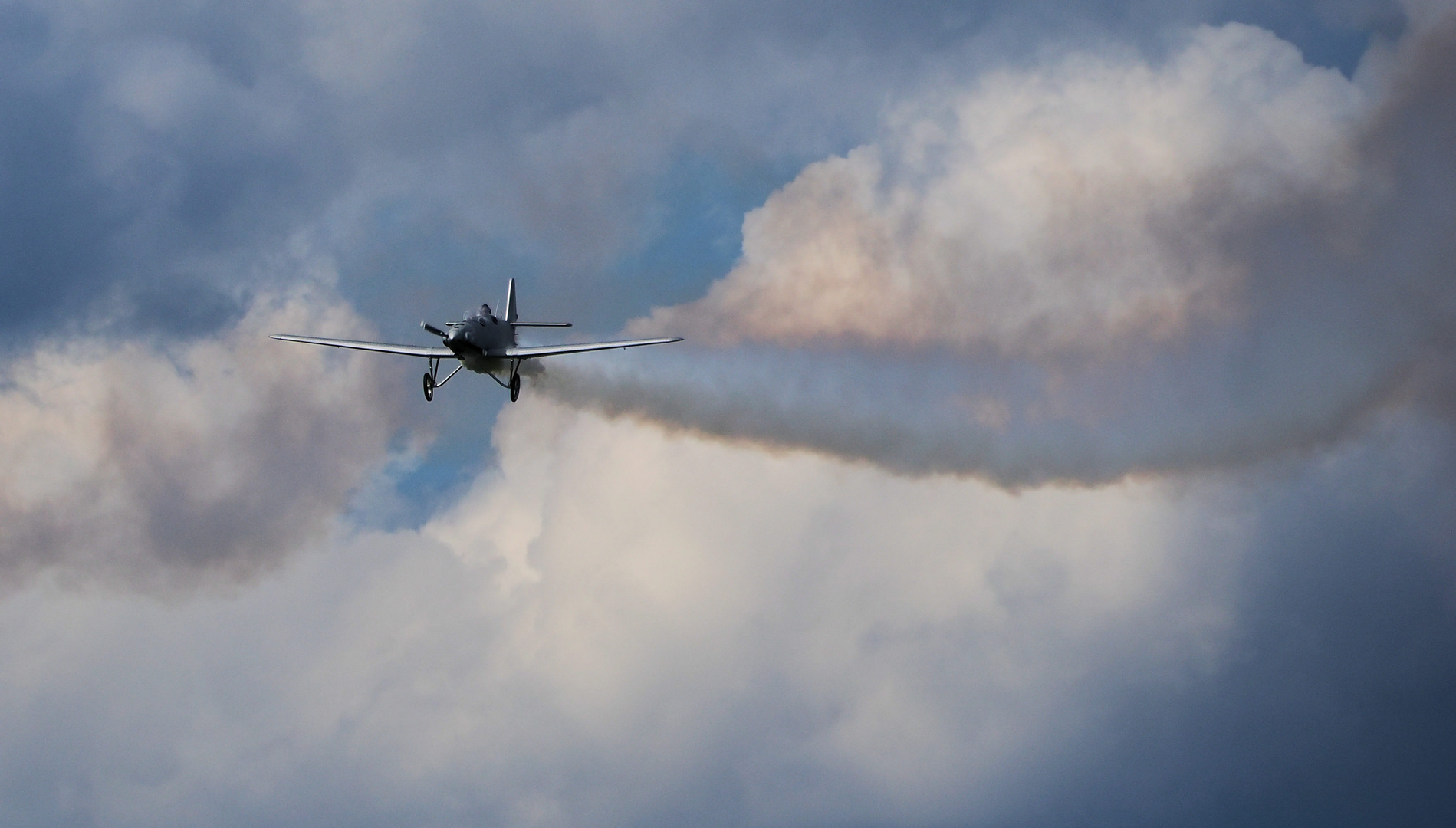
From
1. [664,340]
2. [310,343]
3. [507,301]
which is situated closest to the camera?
[664,340]

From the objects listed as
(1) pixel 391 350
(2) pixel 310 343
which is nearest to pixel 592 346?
(1) pixel 391 350

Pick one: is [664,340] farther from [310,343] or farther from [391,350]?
[310,343]

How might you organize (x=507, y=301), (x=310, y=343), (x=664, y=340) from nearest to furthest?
(x=664, y=340), (x=310, y=343), (x=507, y=301)

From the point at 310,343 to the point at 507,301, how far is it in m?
17.9

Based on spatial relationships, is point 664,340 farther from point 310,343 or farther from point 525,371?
point 310,343

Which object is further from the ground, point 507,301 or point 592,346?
point 507,301

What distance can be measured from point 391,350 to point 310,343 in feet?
37.7

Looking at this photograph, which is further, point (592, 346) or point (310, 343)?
point (310, 343)

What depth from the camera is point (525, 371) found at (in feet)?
484

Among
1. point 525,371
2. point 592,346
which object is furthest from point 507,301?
point 592,346

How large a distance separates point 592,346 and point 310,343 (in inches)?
982

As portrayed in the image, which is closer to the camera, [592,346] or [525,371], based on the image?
[592,346]

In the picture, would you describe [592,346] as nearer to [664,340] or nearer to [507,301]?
[664,340]

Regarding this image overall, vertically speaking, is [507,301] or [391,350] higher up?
[507,301]
